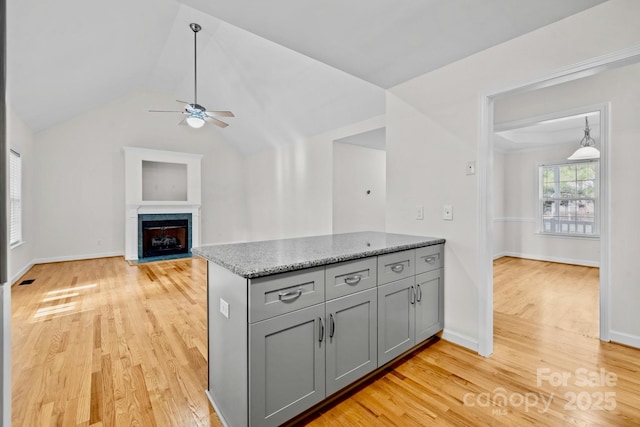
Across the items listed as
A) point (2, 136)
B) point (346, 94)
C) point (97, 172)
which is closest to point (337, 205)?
point (346, 94)

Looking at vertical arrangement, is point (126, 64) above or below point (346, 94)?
above

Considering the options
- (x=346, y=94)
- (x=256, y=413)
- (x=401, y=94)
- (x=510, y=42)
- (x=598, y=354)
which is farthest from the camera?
(x=346, y=94)

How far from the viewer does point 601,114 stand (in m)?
2.61

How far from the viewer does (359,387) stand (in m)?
1.91

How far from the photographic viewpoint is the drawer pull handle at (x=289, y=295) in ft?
4.72

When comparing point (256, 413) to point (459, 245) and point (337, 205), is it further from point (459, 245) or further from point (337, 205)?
point (337, 205)

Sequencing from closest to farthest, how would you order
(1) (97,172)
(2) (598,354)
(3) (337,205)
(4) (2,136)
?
(4) (2,136) → (2) (598,354) → (3) (337,205) → (1) (97,172)

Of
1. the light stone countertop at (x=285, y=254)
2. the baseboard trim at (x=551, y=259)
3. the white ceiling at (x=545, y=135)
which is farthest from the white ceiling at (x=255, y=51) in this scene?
the baseboard trim at (x=551, y=259)

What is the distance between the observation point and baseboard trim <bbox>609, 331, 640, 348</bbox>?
2414mm

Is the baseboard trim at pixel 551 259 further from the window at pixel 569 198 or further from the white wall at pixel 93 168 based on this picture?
the white wall at pixel 93 168

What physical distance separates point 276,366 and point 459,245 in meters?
1.80

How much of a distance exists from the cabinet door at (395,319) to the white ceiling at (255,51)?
1.81m

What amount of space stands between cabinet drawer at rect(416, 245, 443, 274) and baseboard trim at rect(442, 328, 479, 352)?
588mm

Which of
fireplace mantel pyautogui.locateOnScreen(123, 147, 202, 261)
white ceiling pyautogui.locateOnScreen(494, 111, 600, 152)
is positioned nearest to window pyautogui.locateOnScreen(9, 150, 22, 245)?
fireplace mantel pyautogui.locateOnScreen(123, 147, 202, 261)
